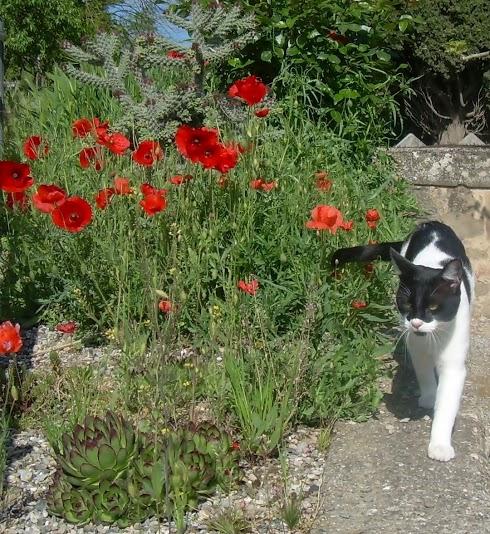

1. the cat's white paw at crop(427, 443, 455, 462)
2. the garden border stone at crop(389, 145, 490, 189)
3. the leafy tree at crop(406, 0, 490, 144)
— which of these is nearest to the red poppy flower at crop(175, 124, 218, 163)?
the cat's white paw at crop(427, 443, 455, 462)

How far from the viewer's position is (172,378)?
8.09 ft

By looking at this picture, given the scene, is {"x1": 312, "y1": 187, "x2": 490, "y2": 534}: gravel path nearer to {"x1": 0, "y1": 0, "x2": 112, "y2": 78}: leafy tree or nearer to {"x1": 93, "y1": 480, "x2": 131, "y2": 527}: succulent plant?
{"x1": 93, "y1": 480, "x2": 131, "y2": 527}: succulent plant

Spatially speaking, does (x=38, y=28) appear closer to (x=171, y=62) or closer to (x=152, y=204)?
(x=171, y=62)

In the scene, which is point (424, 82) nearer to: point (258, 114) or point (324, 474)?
point (258, 114)

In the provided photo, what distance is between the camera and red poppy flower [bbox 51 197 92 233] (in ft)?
9.07

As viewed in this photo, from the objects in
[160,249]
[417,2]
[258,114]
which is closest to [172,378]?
[160,249]

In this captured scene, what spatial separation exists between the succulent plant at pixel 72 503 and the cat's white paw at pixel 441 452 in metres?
1.14

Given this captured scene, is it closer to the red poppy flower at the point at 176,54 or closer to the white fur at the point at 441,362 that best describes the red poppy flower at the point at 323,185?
the white fur at the point at 441,362

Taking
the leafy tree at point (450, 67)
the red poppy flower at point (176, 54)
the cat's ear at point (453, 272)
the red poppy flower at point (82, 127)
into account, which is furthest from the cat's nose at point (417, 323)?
the leafy tree at point (450, 67)

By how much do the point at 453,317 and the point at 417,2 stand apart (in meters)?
4.72

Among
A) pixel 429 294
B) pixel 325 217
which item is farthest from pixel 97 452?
pixel 429 294

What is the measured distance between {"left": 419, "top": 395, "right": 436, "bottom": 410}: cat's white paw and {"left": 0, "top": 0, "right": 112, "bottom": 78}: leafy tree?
12975 mm

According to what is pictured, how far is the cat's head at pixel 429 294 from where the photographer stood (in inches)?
109

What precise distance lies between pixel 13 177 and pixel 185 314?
0.92 metres
